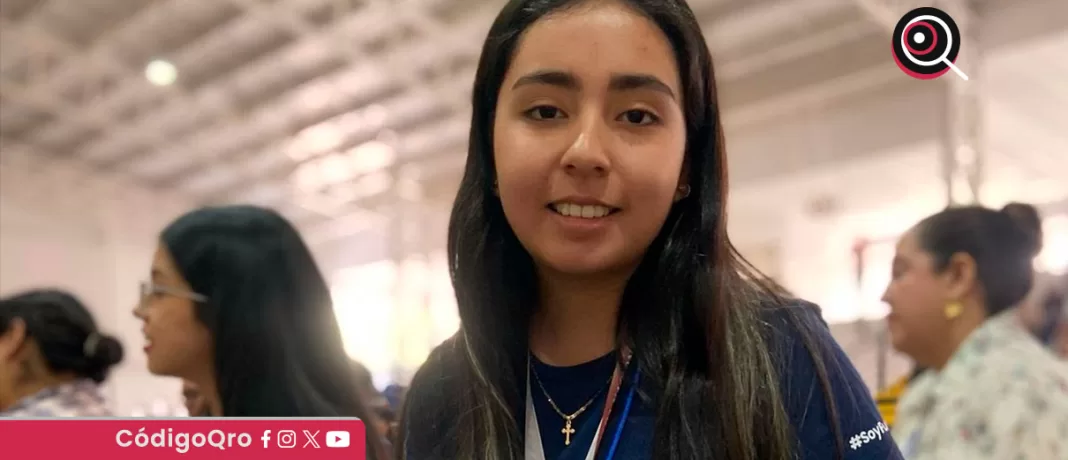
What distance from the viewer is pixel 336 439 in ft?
2.21

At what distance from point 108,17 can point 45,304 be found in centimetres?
51

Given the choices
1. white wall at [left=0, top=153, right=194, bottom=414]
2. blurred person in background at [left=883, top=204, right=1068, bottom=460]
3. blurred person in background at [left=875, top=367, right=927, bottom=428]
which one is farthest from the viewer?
blurred person in background at [left=875, top=367, right=927, bottom=428]

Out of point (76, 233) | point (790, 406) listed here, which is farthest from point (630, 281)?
point (76, 233)

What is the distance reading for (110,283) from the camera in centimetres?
127

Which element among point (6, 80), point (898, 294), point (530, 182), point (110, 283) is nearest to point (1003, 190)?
point (898, 294)

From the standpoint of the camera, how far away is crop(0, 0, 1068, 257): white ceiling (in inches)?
49.3

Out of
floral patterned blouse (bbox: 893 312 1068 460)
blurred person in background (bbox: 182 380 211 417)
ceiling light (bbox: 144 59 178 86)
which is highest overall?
ceiling light (bbox: 144 59 178 86)

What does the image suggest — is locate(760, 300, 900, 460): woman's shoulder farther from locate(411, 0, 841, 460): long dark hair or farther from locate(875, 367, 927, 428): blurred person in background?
locate(875, 367, 927, 428): blurred person in background

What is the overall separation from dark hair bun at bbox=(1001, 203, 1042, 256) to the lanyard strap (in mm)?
807

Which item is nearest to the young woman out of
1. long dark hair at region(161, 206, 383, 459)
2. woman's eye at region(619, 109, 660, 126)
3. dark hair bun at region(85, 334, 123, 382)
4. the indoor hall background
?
woman's eye at region(619, 109, 660, 126)

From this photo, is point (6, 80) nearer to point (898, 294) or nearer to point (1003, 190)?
point (898, 294)

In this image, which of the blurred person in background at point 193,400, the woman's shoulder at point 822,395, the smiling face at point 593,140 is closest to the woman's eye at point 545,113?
the smiling face at point 593,140

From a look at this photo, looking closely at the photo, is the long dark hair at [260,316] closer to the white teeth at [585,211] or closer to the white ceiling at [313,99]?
the white ceiling at [313,99]

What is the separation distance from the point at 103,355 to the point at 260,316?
0.59 m
